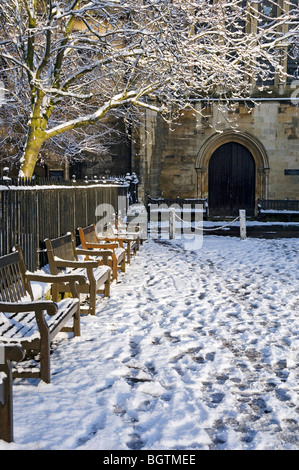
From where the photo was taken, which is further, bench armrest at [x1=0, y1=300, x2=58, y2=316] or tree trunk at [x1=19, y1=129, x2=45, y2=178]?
tree trunk at [x1=19, y1=129, x2=45, y2=178]

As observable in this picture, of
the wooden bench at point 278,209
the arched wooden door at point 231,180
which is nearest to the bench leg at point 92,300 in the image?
the wooden bench at point 278,209

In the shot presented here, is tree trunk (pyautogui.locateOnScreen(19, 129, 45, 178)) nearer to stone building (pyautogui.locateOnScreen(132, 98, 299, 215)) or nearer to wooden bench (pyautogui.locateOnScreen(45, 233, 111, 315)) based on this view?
wooden bench (pyautogui.locateOnScreen(45, 233, 111, 315))

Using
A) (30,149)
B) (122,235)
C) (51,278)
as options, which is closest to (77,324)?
(51,278)

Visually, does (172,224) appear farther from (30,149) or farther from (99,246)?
(99,246)

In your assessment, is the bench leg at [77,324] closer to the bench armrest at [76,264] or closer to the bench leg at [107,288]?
the bench armrest at [76,264]

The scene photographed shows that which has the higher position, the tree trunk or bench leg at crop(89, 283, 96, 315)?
the tree trunk

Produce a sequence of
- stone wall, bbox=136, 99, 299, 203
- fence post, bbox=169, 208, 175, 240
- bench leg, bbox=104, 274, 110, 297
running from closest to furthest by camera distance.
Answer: bench leg, bbox=104, 274, 110, 297 → fence post, bbox=169, 208, 175, 240 → stone wall, bbox=136, 99, 299, 203

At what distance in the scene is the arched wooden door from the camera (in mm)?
21828

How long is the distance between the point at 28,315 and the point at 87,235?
14.2ft

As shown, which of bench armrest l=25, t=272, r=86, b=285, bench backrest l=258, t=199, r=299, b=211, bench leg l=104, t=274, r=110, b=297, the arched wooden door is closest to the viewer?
bench armrest l=25, t=272, r=86, b=285

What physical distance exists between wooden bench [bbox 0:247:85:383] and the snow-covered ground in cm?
22

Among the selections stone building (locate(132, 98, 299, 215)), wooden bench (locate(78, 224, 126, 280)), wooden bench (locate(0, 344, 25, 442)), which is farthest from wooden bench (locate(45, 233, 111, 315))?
stone building (locate(132, 98, 299, 215))

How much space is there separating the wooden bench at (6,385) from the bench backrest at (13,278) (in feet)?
5.65

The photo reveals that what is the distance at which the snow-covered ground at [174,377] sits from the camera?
126 inches
